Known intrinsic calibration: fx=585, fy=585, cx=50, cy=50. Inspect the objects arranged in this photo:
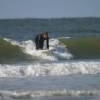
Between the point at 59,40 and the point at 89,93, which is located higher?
the point at 59,40

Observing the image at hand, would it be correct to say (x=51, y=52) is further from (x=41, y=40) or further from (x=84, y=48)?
(x=84, y=48)

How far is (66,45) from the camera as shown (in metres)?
27.7

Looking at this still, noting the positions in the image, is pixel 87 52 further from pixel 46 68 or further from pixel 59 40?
pixel 46 68

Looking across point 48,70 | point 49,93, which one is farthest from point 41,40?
point 49,93

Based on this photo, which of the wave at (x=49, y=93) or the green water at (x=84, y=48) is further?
the green water at (x=84, y=48)

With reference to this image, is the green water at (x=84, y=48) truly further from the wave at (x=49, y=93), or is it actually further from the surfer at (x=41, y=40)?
the wave at (x=49, y=93)

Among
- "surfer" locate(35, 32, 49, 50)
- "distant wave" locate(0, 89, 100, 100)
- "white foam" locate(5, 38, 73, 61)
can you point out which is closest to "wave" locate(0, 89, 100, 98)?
"distant wave" locate(0, 89, 100, 100)

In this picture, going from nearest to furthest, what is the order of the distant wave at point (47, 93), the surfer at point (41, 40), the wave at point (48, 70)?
the distant wave at point (47, 93), the wave at point (48, 70), the surfer at point (41, 40)

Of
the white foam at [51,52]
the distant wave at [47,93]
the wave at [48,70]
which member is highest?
the white foam at [51,52]

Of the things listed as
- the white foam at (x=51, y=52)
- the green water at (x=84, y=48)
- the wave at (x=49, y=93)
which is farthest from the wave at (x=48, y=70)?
the green water at (x=84, y=48)

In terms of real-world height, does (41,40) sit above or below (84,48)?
above

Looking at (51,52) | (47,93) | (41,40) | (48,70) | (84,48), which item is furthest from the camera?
(84,48)

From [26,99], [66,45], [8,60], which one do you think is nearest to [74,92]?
[26,99]

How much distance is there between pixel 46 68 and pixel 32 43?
11.1 meters
